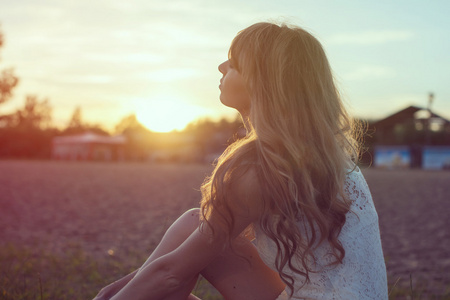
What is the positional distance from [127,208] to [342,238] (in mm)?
8543

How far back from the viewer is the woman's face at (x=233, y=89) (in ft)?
5.36

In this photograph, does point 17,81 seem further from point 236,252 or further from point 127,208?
point 236,252

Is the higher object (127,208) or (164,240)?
(164,240)

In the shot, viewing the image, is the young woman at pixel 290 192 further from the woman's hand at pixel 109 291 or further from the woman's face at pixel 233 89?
the woman's hand at pixel 109 291

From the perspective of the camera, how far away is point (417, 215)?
30.0 ft

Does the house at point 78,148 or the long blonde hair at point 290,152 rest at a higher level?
the long blonde hair at point 290,152

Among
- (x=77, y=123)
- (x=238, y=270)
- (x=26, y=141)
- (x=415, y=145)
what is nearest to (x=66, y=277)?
(x=238, y=270)

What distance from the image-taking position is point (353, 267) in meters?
1.48

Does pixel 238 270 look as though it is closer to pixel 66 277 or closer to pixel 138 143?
pixel 66 277

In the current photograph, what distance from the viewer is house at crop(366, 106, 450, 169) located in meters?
41.8

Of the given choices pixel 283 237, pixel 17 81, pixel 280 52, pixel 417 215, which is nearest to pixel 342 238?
pixel 283 237

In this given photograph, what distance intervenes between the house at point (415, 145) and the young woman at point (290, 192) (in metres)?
38.7

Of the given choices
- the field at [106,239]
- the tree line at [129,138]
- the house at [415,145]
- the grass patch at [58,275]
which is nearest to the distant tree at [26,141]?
the tree line at [129,138]

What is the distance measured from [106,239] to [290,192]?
527cm
